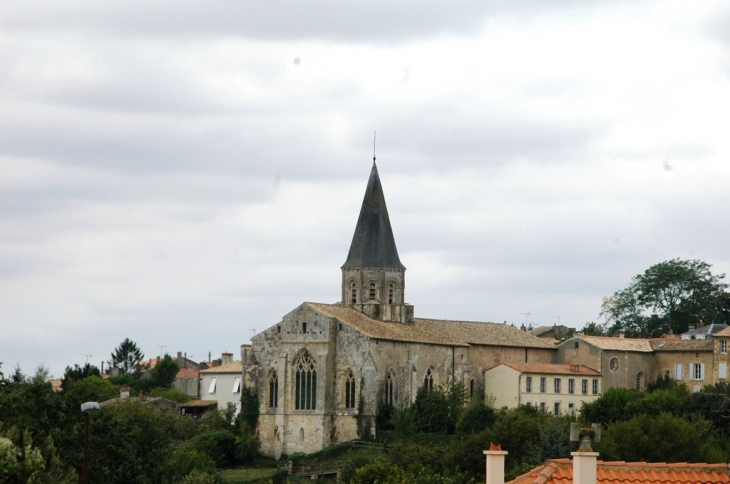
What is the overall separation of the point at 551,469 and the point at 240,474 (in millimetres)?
55368

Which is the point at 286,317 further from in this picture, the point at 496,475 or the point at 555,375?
the point at 496,475

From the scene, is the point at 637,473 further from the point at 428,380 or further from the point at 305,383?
→ the point at 428,380

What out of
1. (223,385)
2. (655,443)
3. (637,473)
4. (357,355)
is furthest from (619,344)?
(637,473)

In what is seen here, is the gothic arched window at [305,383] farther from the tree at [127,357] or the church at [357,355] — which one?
the tree at [127,357]

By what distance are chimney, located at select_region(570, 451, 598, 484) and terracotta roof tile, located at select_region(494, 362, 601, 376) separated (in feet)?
216

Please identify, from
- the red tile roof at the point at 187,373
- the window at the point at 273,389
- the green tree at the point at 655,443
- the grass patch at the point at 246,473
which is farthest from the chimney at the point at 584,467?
the red tile roof at the point at 187,373

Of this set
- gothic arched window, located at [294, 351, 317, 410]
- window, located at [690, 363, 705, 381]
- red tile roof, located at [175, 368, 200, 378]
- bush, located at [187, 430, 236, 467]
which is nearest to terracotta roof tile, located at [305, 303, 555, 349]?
gothic arched window, located at [294, 351, 317, 410]

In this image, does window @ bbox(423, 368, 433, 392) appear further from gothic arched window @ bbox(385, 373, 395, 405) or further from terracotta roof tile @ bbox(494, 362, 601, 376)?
terracotta roof tile @ bbox(494, 362, 601, 376)

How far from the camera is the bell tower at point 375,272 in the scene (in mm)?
91750

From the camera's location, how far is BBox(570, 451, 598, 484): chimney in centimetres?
2314

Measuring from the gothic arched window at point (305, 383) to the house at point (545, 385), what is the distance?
11.9 metres

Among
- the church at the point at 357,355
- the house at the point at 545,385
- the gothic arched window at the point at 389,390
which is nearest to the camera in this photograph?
the church at the point at 357,355

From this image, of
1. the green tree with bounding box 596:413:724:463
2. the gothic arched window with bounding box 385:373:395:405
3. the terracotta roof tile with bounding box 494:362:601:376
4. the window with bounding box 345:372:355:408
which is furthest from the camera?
the terracotta roof tile with bounding box 494:362:601:376

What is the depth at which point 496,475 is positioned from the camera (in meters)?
27.0
